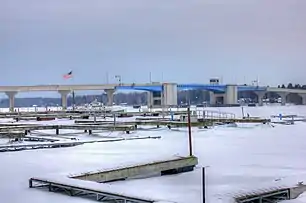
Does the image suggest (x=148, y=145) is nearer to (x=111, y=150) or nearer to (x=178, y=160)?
(x=111, y=150)

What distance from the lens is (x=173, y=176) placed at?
1580cm

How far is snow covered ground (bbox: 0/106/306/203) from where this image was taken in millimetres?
12664

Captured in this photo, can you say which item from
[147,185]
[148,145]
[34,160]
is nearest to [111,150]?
[148,145]

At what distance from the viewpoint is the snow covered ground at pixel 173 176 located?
12664mm

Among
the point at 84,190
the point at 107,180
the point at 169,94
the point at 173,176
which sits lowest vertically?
the point at 173,176

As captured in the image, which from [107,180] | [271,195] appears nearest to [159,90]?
[107,180]

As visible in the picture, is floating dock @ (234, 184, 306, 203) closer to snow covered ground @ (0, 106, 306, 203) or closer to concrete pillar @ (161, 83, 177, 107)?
snow covered ground @ (0, 106, 306, 203)

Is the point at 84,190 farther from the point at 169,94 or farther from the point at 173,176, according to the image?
the point at 169,94

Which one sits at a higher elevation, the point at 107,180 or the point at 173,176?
the point at 107,180

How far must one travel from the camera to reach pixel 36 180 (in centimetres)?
1352

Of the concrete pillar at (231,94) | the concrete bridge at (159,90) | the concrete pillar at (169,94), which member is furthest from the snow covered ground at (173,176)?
the concrete pillar at (231,94)

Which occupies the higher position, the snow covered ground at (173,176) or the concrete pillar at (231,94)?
the concrete pillar at (231,94)

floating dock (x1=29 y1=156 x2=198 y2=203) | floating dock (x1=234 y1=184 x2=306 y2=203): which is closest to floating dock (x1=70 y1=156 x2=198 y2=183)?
floating dock (x1=29 y1=156 x2=198 y2=203)

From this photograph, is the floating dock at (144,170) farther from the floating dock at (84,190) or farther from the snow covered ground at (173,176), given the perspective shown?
the floating dock at (84,190)
